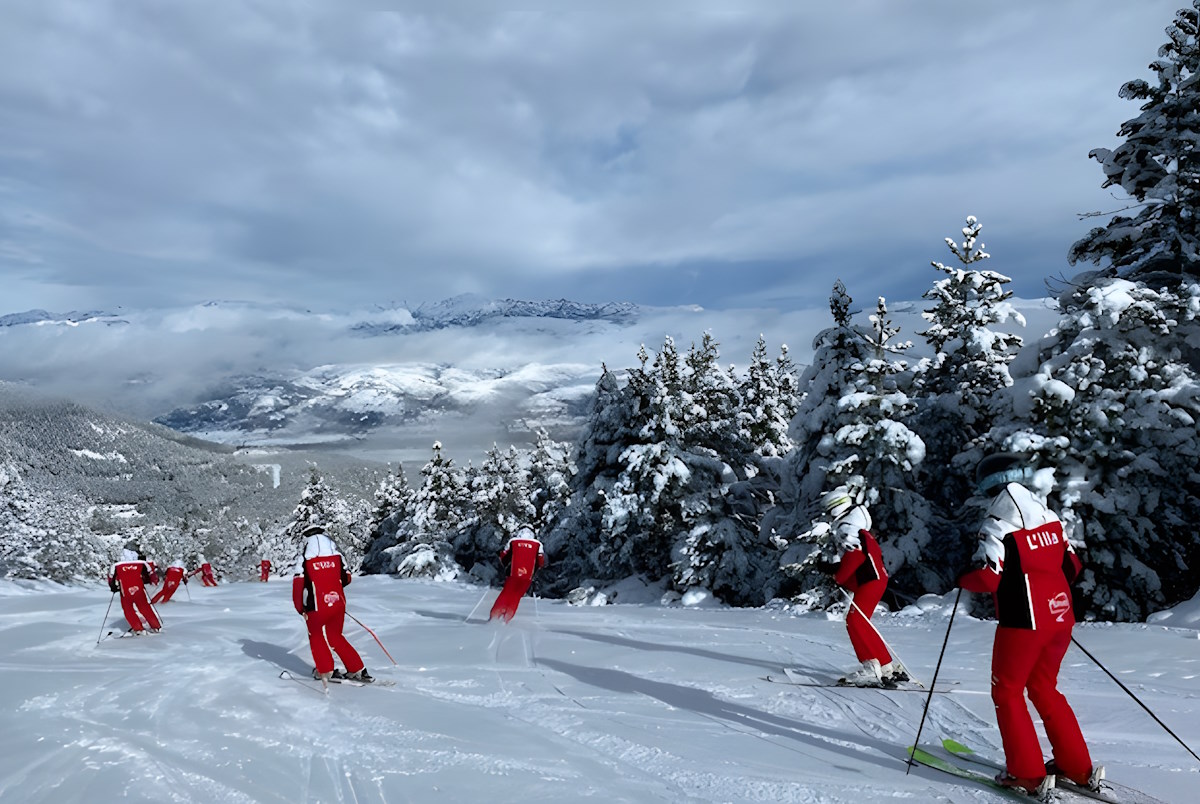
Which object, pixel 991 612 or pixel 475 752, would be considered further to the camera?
pixel 991 612

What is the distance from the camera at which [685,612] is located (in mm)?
16734

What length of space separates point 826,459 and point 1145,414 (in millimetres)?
6528

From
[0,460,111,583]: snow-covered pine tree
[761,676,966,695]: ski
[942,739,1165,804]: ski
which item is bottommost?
[0,460,111,583]: snow-covered pine tree

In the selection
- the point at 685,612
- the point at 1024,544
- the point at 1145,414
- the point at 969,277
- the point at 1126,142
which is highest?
the point at 1126,142

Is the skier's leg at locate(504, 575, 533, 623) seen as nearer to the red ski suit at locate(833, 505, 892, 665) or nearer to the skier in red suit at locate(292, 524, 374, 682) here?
the skier in red suit at locate(292, 524, 374, 682)

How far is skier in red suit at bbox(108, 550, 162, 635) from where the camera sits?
1341 centimetres

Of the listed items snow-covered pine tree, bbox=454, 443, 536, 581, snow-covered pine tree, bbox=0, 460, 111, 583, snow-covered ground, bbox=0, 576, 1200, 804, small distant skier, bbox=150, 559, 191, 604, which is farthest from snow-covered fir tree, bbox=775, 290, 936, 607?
snow-covered pine tree, bbox=0, 460, 111, 583

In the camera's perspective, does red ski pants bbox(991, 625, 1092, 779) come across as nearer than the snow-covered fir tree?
Yes

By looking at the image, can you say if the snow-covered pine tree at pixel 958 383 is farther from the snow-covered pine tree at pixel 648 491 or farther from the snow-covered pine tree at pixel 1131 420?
the snow-covered pine tree at pixel 648 491

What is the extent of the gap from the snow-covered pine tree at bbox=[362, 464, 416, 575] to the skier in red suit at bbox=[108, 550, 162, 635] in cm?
3317

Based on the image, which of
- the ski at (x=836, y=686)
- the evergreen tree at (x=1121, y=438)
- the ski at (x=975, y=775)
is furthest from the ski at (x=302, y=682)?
the evergreen tree at (x=1121, y=438)

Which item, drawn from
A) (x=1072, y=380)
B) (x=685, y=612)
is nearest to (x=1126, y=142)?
(x=1072, y=380)

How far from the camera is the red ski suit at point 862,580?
27.3 ft

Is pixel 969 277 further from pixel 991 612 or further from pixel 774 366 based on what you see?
pixel 774 366
